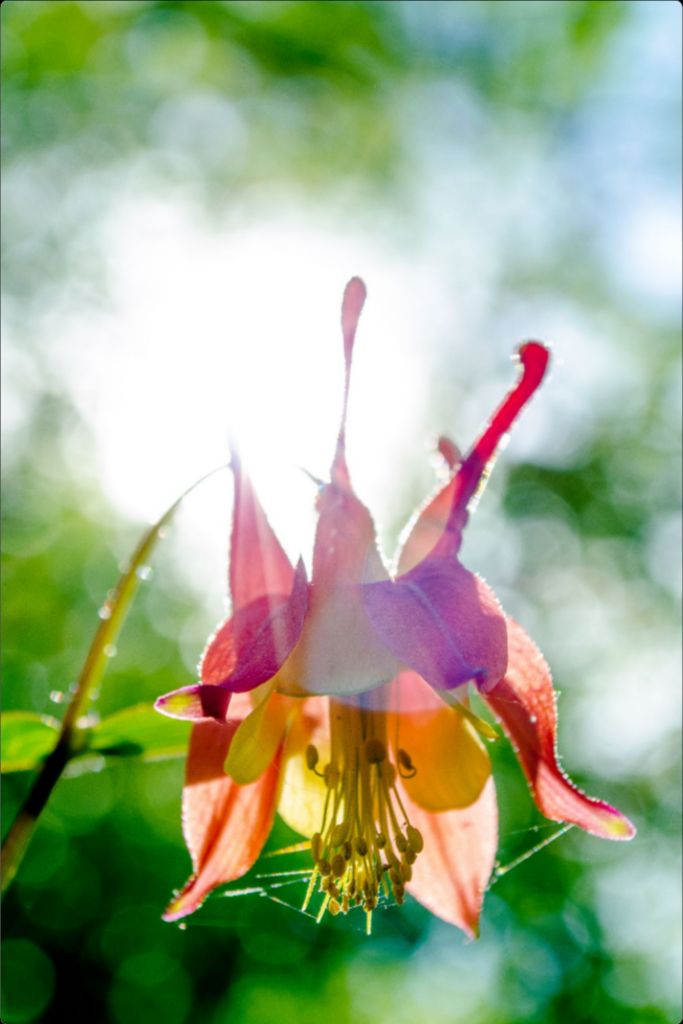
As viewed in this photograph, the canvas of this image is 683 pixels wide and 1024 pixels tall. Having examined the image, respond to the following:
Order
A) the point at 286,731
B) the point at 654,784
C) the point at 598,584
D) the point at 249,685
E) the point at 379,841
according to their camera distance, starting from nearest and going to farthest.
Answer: the point at 249,685 → the point at 379,841 → the point at 286,731 → the point at 654,784 → the point at 598,584

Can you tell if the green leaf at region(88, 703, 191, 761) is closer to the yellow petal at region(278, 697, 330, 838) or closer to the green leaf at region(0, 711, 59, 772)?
the green leaf at region(0, 711, 59, 772)

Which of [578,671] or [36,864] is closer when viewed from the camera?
[36,864]

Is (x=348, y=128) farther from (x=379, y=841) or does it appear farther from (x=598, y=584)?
(x=379, y=841)

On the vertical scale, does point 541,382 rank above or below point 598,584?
above

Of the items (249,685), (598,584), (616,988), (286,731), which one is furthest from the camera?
(598,584)

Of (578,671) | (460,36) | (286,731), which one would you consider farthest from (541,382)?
(578,671)

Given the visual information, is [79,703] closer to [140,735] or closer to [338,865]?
[140,735]

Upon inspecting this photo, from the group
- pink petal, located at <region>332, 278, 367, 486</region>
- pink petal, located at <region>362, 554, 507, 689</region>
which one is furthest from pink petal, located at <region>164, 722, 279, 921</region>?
pink petal, located at <region>332, 278, 367, 486</region>
